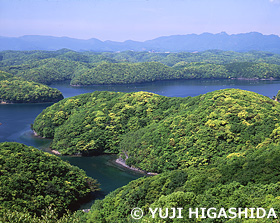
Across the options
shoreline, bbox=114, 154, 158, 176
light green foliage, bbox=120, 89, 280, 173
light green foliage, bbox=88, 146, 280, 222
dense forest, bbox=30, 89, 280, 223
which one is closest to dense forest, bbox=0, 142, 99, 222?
dense forest, bbox=30, 89, 280, 223

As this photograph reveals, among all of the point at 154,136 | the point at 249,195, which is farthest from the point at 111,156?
the point at 249,195

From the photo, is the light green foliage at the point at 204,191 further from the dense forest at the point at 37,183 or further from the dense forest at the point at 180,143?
the dense forest at the point at 37,183

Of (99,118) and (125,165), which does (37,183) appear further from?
(99,118)

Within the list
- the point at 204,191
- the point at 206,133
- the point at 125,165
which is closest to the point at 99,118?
the point at 125,165

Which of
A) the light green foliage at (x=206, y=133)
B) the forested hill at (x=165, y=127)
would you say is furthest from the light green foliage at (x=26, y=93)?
the light green foliage at (x=206, y=133)

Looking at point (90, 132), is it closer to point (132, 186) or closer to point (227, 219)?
point (132, 186)

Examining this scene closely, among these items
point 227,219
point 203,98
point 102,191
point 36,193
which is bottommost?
point 102,191
